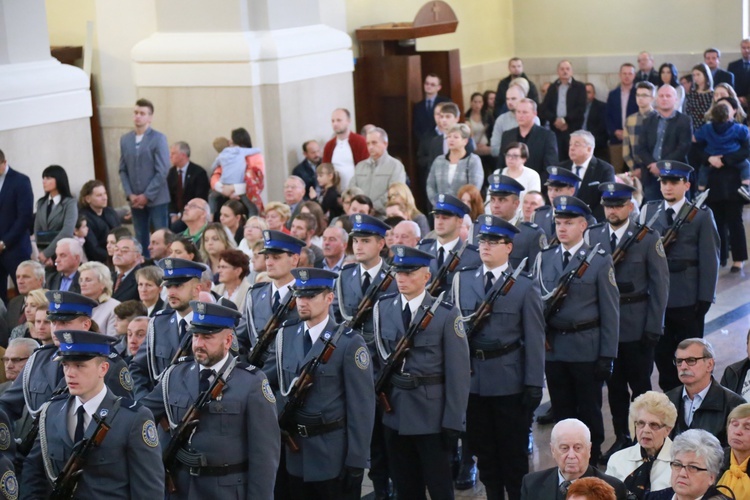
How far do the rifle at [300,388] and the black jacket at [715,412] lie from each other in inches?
70.0

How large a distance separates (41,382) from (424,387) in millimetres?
1984

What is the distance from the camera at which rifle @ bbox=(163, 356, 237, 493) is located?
5.53 m

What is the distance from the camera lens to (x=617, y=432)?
794 centimetres

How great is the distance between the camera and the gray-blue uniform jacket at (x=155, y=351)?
6.57m

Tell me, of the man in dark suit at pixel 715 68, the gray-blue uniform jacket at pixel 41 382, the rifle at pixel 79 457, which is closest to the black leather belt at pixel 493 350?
the gray-blue uniform jacket at pixel 41 382

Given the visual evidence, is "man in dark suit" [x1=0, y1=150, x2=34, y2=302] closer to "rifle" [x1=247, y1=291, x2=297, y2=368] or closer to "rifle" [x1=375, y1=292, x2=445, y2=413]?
"rifle" [x1=247, y1=291, x2=297, y2=368]

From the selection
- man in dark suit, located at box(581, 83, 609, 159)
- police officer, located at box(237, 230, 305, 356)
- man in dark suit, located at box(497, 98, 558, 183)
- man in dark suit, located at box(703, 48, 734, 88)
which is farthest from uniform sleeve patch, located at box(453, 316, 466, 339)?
man in dark suit, located at box(703, 48, 734, 88)

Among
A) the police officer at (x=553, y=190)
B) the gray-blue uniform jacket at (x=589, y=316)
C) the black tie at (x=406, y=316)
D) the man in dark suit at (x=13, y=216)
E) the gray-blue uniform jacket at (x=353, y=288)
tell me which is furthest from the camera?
the man in dark suit at (x=13, y=216)

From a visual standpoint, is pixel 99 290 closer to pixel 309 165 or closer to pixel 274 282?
pixel 274 282

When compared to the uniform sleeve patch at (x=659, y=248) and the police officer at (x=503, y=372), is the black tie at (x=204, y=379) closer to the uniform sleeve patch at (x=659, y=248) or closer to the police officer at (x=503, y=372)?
the police officer at (x=503, y=372)

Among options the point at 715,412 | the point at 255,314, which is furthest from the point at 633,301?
the point at 255,314

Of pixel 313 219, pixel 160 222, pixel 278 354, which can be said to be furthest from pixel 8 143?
pixel 278 354

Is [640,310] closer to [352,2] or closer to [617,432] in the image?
[617,432]

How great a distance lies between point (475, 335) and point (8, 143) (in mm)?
5085
